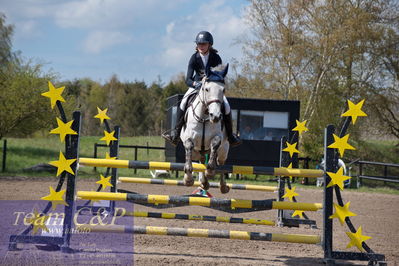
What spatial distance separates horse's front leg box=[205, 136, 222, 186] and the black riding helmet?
4.60ft

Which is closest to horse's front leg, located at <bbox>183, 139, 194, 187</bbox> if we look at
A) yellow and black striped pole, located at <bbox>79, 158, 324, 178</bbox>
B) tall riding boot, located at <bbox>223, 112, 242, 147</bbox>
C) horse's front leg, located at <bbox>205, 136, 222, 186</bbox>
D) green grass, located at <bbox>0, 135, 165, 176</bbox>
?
yellow and black striped pole, located at <bbox>79, 158, 324, 178</bbox>

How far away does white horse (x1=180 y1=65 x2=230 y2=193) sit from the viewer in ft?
19.9

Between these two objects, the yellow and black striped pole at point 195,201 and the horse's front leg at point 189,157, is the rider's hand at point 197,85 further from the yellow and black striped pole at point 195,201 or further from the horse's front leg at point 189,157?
the yellow and black striped pole at point 195,201

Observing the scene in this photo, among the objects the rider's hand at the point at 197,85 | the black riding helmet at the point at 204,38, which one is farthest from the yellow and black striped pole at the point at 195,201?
the black riding helmet at the point at 204,38

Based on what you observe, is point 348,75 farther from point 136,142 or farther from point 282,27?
point 136,142

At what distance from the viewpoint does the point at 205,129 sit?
6.41 meters

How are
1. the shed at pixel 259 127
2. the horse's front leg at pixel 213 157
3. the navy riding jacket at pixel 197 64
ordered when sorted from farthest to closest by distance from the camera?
the shed at pixel 259 127 < the navy riding jacket at pixel 197 64 < the horse's front leg at pixel 213 157

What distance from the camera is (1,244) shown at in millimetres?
6344

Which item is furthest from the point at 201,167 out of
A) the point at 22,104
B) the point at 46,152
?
the point at 46,152

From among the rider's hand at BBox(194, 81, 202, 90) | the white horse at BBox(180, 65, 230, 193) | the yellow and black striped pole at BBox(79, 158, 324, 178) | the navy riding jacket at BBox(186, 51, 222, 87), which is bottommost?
the yellow and black striped pole at BBox(79, 158, 324, 178)

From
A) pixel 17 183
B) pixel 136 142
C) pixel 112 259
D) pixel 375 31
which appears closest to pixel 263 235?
pixel 112 259

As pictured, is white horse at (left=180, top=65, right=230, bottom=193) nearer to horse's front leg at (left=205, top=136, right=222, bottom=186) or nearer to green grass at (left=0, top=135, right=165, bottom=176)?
horse's front leg at (left=205, top=136, right=222, bottom=186)

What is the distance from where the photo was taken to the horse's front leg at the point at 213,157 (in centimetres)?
611

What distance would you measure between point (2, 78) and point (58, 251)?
19.8 metres
